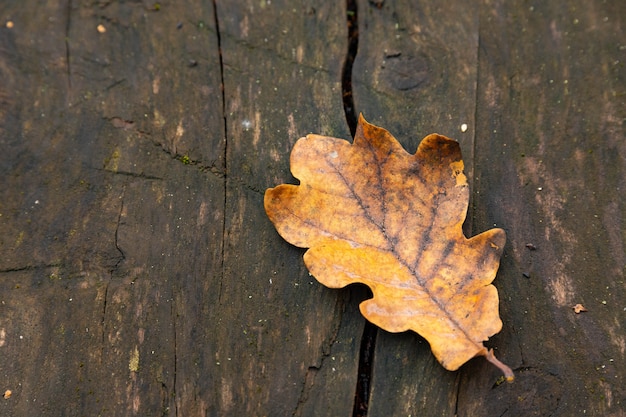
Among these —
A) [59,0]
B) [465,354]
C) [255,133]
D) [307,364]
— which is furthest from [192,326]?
[59,0]

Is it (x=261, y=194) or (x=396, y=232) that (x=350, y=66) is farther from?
(x=396, y=232)

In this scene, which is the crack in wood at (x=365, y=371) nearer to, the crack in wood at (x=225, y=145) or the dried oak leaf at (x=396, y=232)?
the dried oak leaf at (x=396, y=232)

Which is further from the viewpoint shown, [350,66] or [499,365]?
[350,66]

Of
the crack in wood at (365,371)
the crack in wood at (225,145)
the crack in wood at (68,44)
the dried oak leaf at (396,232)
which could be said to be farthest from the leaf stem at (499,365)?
the crack in wood at (68,44)

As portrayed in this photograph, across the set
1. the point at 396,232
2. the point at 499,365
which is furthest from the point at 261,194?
the point at 499,365

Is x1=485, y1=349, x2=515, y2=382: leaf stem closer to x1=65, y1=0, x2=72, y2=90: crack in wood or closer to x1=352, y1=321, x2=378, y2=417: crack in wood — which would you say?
x1=352, y1=321, x2=378, y2=417: crack in wood

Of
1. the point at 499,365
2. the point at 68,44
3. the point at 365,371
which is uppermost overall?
the point at 499,365

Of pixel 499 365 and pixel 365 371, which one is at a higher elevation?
pixel 499 365

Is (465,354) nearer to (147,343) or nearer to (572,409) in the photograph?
(572,409)
